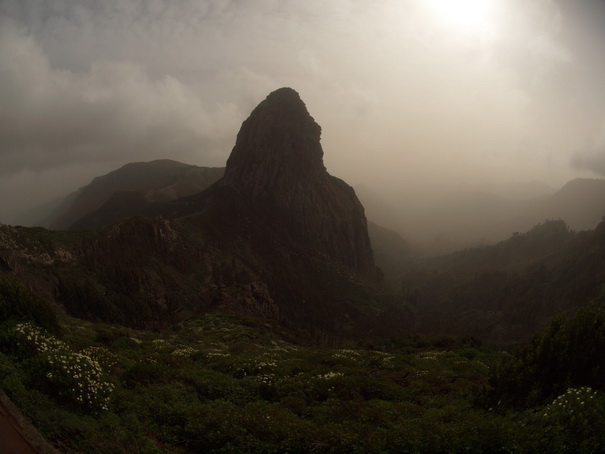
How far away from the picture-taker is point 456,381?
2194cm

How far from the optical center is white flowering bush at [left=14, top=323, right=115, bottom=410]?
11805 mm

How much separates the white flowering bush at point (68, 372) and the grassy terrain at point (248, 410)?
0.04 meters

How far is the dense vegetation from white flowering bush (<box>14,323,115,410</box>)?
38 mm

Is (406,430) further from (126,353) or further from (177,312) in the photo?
(177,312)

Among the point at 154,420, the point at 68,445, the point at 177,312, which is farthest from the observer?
the point at 177,312

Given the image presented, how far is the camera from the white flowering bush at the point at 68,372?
1180cm

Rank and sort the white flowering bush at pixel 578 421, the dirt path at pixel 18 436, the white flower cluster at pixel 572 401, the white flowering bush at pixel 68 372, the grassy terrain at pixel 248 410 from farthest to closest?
the white flowering bush at pixel 68 372 < the white flower cluster at pixel 572 401 < the grassy terrain at pixel 248 410 < the white flowering bush at pixel 578 421 < the dirt path at pixel 18 436

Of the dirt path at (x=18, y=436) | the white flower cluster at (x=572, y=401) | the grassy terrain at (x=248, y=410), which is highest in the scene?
the white flower cluster at (x=572, y=401)

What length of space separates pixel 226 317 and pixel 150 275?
206 feet

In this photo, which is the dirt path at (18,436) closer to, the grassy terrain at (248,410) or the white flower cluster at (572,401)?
the grassy terrain at (248,410)

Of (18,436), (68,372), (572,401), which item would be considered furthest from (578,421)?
(68,372)

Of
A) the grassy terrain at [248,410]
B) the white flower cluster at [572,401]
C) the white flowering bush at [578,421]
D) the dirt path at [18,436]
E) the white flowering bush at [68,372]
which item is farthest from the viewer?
the white flowering bush at [68,372]

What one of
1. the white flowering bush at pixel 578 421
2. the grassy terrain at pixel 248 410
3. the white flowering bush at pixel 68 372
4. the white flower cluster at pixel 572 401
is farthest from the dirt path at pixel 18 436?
the white flower cluster at pixel 572 401

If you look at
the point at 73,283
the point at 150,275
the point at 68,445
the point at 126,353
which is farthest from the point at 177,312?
the point at 68,445
